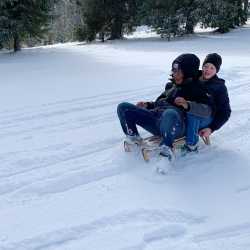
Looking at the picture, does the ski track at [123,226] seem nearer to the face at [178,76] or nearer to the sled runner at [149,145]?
the sled runner at [149,145]

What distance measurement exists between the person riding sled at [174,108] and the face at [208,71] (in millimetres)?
286

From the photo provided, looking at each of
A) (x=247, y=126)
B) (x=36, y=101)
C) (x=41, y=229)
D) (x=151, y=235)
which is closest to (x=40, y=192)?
(x=41, y=229)

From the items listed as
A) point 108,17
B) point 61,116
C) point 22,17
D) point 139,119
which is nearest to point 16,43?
point 22,17

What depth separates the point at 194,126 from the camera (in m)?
5.09

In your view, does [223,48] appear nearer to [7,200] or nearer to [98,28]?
[98,28]

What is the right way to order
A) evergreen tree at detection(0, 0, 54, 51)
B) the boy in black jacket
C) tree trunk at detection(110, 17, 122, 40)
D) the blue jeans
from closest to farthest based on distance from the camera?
the blue jeans < the boy in black jacket < evergreen tree at detection(0, 0, 54, 51) < tree trunk at detection(110, 17, 122, 40)

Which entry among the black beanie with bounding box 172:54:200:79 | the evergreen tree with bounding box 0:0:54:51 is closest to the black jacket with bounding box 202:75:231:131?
the black beanie with bounding box 172:54:200:79

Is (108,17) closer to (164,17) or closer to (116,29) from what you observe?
(116,29)

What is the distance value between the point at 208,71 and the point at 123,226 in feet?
7.74

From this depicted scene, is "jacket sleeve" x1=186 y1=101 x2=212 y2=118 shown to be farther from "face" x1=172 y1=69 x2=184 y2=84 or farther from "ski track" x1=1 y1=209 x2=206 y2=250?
"ski track" x1=1 y1=209 x2=206 y2=250

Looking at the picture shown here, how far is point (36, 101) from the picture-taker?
841 centimetres

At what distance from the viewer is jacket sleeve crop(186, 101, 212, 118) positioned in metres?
4.84

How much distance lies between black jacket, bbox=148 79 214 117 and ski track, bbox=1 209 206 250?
1.28m

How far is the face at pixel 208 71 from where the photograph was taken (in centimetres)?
540
